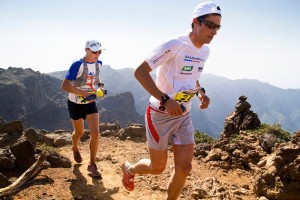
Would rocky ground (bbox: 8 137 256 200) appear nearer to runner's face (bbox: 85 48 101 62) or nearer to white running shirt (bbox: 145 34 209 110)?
white running shirt (bbox: 145 34 209 110)

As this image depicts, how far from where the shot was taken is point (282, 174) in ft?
19.8

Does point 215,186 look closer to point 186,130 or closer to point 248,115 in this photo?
point 186,130

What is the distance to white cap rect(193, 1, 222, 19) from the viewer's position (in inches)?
162

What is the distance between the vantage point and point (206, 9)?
413 centimetres

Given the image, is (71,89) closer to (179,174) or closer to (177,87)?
(177,87)

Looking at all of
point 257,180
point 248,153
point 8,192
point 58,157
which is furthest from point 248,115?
point 8,192

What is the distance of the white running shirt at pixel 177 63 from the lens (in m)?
4.09

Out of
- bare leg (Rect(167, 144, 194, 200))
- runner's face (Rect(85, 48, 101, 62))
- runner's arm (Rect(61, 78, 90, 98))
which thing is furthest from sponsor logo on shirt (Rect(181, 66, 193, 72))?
runner's face (Rect(85, 48, 101, 62))

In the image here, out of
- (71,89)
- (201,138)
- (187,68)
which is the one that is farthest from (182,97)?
(201,138)

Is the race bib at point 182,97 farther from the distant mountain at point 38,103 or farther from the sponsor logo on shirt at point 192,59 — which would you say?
the distant mountain at point 38,103

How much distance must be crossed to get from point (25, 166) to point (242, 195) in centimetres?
516

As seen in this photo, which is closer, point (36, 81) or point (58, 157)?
point (58, 157)

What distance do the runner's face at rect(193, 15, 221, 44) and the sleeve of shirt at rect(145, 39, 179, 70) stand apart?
0.37m

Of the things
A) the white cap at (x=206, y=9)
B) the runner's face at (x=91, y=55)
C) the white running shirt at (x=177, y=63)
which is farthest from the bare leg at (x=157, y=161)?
the runner's face at (x=91, y=55)
